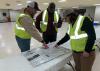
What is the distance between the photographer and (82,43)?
6.02 feet

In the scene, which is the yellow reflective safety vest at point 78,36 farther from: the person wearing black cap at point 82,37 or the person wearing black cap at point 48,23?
the person wearing black cap at point 48,23

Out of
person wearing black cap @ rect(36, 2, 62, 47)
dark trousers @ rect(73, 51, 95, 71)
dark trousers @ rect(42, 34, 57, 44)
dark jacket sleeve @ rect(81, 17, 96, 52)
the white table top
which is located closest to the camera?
the white table top

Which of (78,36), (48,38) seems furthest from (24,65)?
(48,38)

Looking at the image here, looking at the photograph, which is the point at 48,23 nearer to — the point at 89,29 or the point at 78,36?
the point at 78,36

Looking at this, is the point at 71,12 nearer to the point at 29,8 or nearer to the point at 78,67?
the point at 29,8

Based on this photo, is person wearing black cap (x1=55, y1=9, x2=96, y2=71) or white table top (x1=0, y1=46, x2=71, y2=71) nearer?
white table top (x1=0, y1=46, x2=71, y2=71)

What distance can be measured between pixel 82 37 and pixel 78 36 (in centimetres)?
5

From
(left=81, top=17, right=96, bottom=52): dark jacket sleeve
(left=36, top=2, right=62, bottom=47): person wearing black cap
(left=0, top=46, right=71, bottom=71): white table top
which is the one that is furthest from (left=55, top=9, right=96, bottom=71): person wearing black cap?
(left=36, top=2, right=62, bottom=47): person wearing black cap

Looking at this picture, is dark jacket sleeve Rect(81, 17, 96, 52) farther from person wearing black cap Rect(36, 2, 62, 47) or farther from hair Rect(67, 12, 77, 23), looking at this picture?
person wearing black cap Rect(36, 2, 62, 47)

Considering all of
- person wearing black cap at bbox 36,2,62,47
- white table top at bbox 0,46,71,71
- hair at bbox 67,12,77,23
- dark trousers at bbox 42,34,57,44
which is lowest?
dark trousers at bbox 42,34,57,44

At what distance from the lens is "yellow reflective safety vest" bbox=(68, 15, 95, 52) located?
1765 millimetres

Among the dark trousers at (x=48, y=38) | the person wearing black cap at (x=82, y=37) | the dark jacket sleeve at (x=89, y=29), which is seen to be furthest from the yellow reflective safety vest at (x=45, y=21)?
the dark jacket sleeve at (x=89, y=29)

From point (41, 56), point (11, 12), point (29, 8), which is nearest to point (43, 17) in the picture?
point (29, 8)

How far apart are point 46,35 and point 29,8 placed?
99 cm
